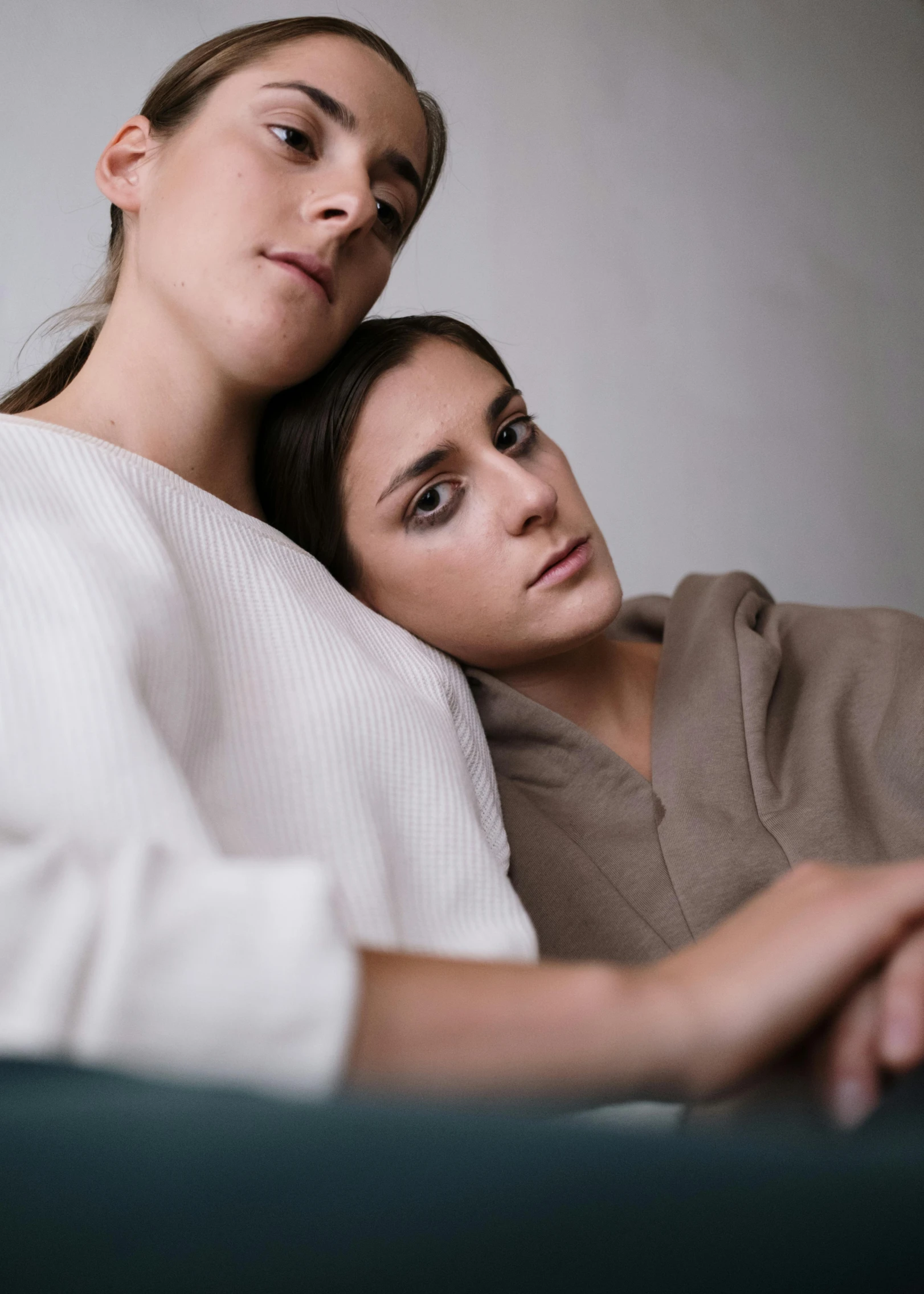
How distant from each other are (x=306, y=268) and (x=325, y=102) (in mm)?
201

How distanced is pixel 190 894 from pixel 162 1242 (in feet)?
0.44

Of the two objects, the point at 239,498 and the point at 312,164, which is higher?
the point at 312,164

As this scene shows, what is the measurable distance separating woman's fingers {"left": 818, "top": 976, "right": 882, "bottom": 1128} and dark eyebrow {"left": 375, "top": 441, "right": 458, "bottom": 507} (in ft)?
2.46

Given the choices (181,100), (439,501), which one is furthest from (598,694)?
(181,100)

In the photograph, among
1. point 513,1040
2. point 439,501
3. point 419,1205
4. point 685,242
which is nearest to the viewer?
point 419,1205

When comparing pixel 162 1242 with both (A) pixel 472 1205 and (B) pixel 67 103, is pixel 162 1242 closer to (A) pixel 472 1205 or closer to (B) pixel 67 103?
(A) pixel 472 1205

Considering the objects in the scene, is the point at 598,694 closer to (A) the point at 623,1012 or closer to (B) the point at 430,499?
(B) the point at 430,499

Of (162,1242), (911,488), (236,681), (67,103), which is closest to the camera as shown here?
(162,1242)

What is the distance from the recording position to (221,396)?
1068 mm

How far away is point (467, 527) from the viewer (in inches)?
43.0

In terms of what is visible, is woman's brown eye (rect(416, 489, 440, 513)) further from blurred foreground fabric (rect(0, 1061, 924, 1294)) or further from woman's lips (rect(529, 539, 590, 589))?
blurred foreground fabric (rect(0, 1061, 924, 1294))

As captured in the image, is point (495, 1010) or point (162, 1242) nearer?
point (162, 1242)

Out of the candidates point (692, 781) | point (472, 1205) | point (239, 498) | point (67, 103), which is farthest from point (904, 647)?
point (67, 103)

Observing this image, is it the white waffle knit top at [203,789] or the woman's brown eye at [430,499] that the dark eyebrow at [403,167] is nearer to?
the woman's brown eye at [430,499]
